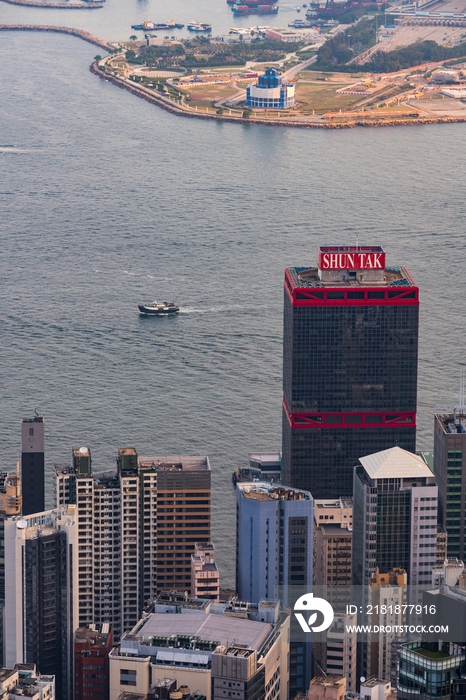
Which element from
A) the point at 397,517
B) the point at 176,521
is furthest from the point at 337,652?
the point at 176,521

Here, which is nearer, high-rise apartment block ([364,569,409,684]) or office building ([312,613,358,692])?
high-rise apartment block ([364,569,409,684])

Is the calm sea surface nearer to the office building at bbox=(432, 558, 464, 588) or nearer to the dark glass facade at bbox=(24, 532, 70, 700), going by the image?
the dark glass facade at bbox=(24, 532, 70, 700)

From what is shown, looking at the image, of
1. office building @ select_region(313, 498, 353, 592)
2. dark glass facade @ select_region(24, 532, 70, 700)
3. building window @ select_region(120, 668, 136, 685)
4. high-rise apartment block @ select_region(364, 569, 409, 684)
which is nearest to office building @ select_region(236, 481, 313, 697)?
office building @ select_region(313, 498, 353, 592)

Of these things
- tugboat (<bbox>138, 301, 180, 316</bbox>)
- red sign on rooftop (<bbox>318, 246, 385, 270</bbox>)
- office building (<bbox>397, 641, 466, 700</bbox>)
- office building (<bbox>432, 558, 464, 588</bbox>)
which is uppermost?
red sign on rooftop (<bbox>318, 246, 385, 270</bbox>)

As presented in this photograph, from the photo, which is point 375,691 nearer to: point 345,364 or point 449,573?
point 449,573

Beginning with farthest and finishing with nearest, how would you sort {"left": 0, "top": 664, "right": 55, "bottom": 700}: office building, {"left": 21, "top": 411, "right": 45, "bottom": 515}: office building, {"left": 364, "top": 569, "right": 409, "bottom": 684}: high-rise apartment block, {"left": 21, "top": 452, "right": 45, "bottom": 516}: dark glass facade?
{"left": 21, "top": 411, "right": 45, "bottom": 515}: office building
{"left": 21, "top": 452, "right": 45, "bottom": 516}: dark glass facade
{"left": 364, "top": 569, "right": 409, "bottom": 684}: high-rise apartment block
{"left": 0, "top": 664, "right": 55, "bottom": 700}: office building

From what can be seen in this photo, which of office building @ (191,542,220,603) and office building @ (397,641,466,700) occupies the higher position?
office building @ (397,641,466,700)

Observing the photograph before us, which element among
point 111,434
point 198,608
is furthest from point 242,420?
point 198,608

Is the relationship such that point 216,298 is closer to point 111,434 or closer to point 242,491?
point 111,434
